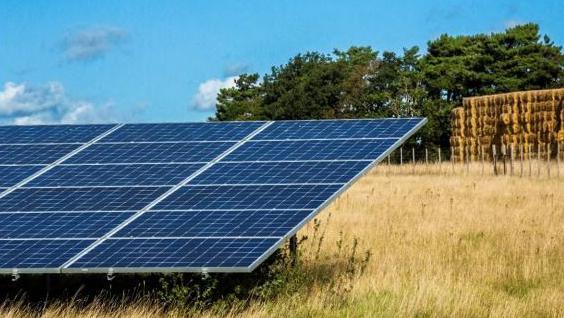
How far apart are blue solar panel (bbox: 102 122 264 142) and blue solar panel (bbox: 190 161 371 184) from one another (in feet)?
5.38

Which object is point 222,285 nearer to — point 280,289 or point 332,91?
point 280,289

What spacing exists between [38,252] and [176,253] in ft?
5.51

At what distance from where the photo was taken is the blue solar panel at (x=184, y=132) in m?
16.8

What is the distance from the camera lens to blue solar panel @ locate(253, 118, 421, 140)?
51.4ft

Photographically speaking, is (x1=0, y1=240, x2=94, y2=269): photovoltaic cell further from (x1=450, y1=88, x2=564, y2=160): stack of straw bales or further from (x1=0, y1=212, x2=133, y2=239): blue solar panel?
(x1=450, y1=88, x2=564, y2=160): stack of straw bales

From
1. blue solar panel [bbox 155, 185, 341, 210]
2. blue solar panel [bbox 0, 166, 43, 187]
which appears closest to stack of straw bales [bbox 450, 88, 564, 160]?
blue solar panel [bbox 0, 166, 43, 187]

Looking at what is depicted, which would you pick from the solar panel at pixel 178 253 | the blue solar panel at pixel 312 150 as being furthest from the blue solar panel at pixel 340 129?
the solar panel at pixel 178 253

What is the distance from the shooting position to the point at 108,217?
13609 mm

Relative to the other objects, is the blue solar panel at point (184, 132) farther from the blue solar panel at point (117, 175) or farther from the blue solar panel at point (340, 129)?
the blue solar panel at point (117, 175)

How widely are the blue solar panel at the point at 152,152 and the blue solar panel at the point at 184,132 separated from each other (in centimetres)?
33

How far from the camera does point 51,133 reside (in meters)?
17.9

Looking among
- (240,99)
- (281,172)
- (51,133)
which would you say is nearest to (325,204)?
(281,172)

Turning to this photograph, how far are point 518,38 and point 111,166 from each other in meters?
73.9

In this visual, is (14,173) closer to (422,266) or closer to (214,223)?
(214,223)
